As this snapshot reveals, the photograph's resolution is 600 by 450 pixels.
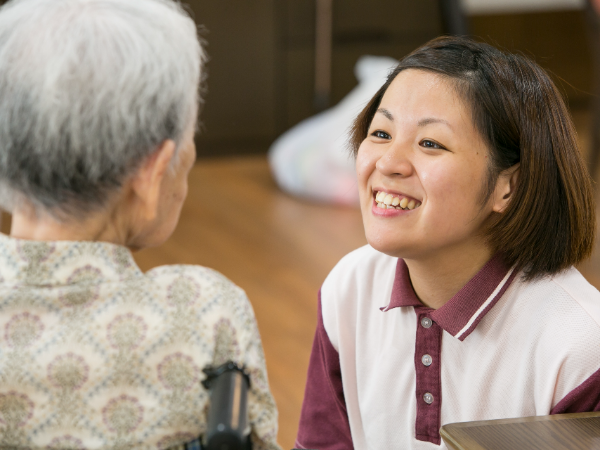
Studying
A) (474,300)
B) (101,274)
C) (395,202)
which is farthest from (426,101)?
(101,274)

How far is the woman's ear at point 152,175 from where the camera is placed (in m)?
0.89

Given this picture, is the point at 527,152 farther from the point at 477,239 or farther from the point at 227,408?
the point at 227,408

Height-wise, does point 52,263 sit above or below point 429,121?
below

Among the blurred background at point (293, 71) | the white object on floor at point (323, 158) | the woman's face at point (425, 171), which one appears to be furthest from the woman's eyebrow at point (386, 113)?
the white object on floor at point (323, 158)

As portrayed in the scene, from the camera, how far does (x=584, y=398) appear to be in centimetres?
106

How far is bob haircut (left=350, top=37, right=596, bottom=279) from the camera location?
1.11 metres

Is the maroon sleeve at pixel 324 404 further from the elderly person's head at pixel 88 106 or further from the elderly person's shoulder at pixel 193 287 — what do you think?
the elderly person's head at pixel 88 106

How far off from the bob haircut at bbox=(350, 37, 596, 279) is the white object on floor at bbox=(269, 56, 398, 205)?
262 cm

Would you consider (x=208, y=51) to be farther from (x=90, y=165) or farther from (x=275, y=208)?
(x=90, y=165)

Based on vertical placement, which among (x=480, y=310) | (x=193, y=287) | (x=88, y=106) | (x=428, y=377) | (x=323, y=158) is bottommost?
(x=323, y=158)

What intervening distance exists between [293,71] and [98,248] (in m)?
4.20

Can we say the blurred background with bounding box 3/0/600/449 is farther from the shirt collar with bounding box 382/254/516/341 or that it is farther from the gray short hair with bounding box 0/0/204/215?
the gray short hair with bounding box 0/0/204/215

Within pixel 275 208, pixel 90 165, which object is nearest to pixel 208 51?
pixel 275 208

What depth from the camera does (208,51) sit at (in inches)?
188
